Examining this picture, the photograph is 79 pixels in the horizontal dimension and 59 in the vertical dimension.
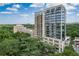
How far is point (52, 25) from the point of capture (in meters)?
1.68

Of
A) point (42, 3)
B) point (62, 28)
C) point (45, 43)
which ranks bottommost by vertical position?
point (45, 43)

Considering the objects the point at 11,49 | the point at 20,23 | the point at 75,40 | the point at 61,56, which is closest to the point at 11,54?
the point at 11,49

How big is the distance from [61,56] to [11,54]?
0.47m

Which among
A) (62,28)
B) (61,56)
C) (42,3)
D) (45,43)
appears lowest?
(61,56)

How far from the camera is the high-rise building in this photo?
1657mm

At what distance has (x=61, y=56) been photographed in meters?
1.65

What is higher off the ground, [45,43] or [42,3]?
[42,3]

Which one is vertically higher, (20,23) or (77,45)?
(20,23)

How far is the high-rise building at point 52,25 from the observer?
166 cm

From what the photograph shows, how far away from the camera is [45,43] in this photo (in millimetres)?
1667

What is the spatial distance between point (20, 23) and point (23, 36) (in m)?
0.13

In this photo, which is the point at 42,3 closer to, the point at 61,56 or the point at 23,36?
the point at 23,36

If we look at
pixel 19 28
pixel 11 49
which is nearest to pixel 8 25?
pixel 19 28

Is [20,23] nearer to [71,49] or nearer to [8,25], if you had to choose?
[8,25]
